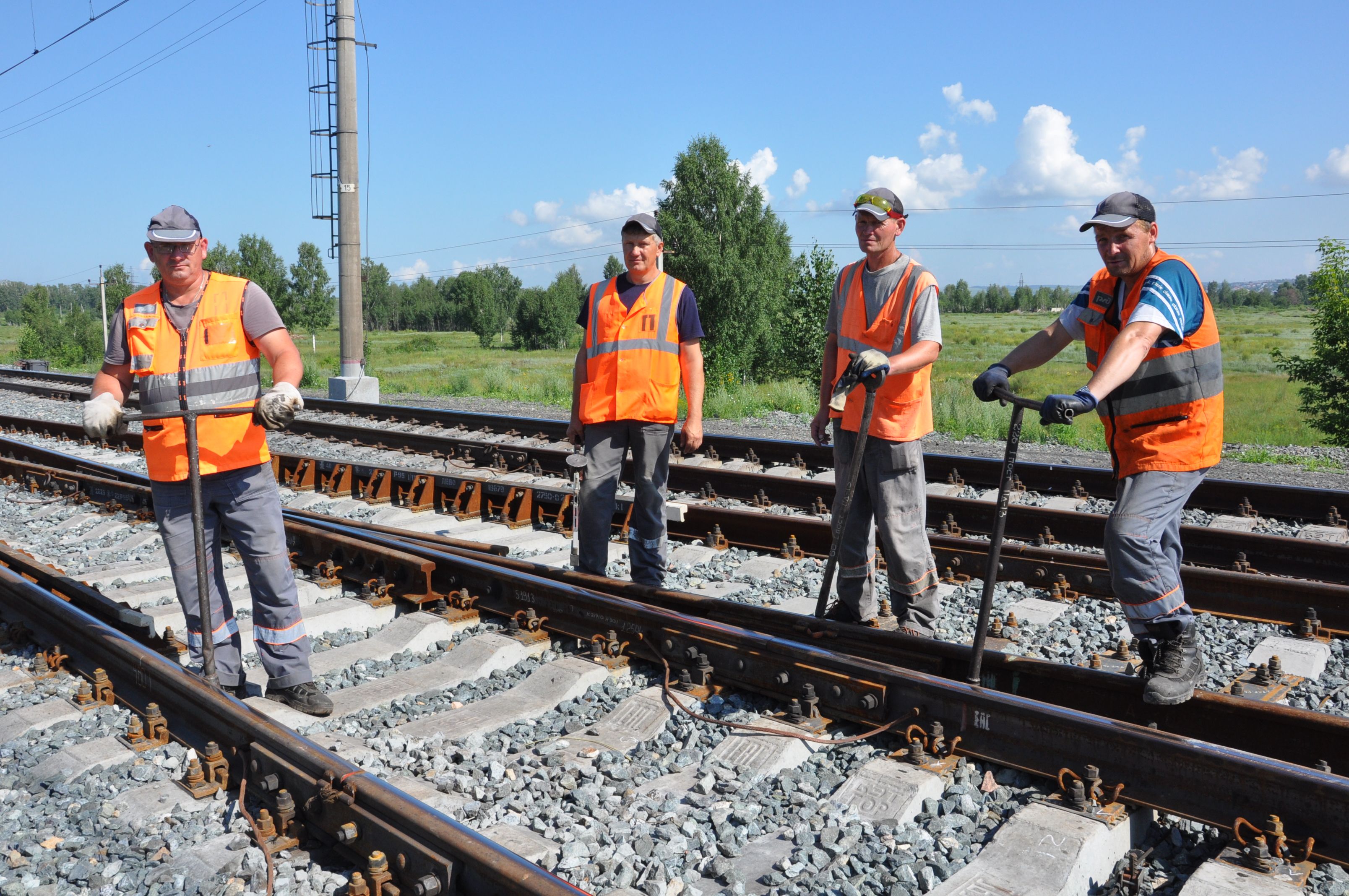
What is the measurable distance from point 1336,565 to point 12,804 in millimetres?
6626

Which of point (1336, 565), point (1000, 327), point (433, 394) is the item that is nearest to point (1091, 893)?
point (1336, 565)

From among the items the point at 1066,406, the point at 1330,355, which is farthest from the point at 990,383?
the point at 1330,355

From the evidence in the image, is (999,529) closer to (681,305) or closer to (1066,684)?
(1066,684)

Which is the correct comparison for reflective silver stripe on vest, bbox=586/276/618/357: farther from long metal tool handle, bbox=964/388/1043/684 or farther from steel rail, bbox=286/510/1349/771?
long metal tool handle, bbox=964/388/1043/684

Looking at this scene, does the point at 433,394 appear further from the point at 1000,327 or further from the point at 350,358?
the point at 1000,327

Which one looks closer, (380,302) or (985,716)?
(985,716)

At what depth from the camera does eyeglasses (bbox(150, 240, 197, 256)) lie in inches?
155

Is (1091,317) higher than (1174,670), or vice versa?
(1091,317)

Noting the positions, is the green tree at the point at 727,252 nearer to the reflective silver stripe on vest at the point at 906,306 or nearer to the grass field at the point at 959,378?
the grass field at the point at 959,378

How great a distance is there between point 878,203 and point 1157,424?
1.61 metres

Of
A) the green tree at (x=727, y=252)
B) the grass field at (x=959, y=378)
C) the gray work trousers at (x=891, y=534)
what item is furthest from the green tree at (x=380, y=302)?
the gray work trousers at (x=891, y=534)

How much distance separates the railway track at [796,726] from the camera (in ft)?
9.80

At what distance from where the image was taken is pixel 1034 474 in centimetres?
866

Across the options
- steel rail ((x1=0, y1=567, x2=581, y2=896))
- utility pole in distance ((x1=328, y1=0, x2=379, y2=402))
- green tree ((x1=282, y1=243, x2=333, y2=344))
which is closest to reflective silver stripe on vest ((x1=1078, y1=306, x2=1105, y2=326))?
steel rail ((x1=0, y1=567, x2=581, y2=896))
